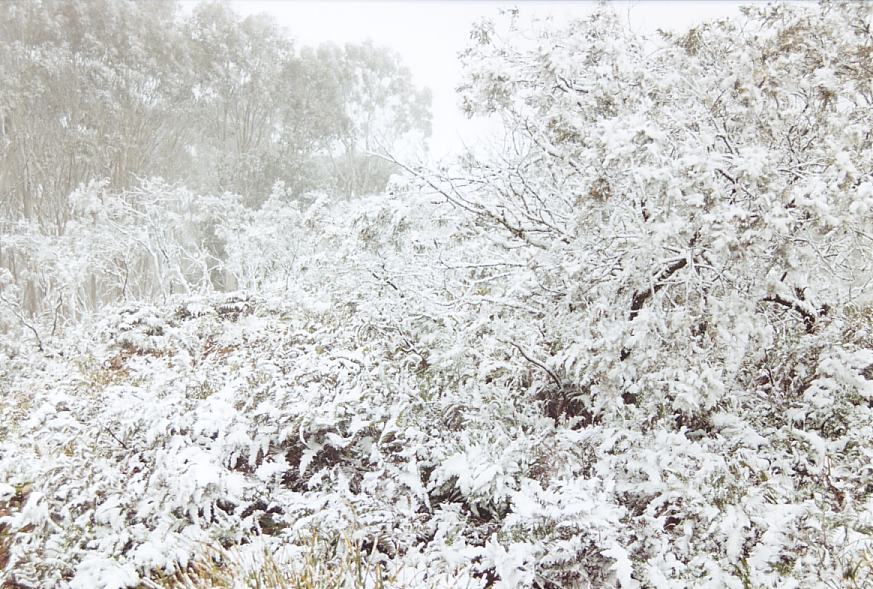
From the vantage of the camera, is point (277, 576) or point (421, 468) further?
point (421, 468)

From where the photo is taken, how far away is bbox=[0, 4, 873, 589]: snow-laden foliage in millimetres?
3002

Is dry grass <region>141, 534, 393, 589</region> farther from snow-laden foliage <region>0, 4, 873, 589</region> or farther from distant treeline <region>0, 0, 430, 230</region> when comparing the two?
distant treeline <region>0, 0, 430, 230</region>

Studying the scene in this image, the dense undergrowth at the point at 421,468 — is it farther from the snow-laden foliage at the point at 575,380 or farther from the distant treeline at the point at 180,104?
the distant treeline at the point at 180,104

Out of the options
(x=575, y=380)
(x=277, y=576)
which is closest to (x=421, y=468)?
(x=575, y=380)

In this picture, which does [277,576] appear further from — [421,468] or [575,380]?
[575,380]

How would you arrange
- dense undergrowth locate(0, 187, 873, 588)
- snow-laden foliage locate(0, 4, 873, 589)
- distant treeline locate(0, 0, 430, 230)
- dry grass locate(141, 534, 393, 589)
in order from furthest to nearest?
distant treeline locate(0, 0, 430, 230), snow-laden foliage locate(0, 4, 873, 589), dense undergrowth locate(0, 187, 873, 588), dry grass locate(141, 534, 393, 589)

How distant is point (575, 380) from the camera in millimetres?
4055

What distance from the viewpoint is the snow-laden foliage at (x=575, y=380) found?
9.85 ft

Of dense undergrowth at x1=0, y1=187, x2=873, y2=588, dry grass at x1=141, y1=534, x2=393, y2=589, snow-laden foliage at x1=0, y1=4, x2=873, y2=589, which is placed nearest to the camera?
dry grass at x1=141, y1=534, x2=393, y2=589

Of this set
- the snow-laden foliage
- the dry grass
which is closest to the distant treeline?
the snow-laden foliage

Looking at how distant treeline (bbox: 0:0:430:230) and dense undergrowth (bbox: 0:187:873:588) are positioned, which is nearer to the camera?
dense undergrowth (bbox: 0:187:873:588)

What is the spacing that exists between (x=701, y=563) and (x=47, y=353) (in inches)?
323

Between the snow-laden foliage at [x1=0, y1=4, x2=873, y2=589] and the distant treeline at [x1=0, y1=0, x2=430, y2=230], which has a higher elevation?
the distant treeline at [x1=0, y1=0, x2=430, y2=230]

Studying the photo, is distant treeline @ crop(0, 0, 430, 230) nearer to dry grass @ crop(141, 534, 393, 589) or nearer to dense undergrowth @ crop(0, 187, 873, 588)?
dense undergrowth @ crop(0, 187, 873, 588)
